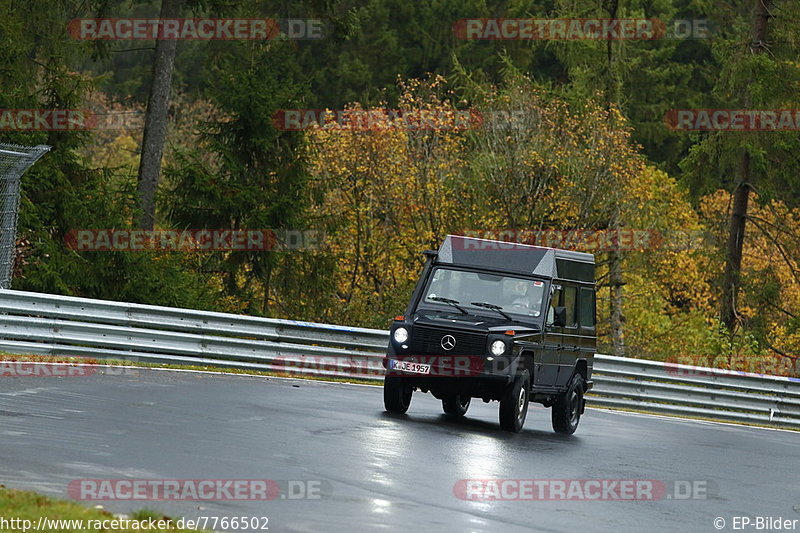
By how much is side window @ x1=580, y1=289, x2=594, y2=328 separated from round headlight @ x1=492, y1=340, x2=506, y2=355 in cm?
260

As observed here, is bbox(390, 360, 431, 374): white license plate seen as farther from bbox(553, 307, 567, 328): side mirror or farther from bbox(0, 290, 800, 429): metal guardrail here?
bbox(0, 290, 800, 429): metal guardrail

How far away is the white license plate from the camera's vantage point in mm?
15820

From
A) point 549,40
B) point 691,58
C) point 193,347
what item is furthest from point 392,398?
point 691,58

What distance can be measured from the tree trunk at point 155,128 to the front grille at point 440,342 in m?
15.3

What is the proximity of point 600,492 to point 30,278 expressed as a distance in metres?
13.3

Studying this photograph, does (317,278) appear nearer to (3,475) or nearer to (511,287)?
(511,287)

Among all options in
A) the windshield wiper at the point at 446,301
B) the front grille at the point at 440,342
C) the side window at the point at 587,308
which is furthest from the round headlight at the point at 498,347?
the side window at the point at 587,308

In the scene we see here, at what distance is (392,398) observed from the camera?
649 inches

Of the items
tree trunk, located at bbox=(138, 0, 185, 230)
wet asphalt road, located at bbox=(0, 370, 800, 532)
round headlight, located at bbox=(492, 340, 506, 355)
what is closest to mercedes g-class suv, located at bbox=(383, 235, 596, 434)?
round headlight, located at bbox=(492, 340, 506, 355)

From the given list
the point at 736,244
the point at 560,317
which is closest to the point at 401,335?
the point at 560,317

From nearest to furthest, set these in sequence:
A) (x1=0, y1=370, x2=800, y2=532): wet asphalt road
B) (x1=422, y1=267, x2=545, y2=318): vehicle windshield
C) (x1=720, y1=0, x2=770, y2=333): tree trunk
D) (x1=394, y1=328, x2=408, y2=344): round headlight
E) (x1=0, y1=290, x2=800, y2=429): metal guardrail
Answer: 1. (x1=0, y1=370, x2=800, y2=532): wet asphalt road
2. (x1=394, y1=328, x2=408, y2=344): round headlight
3. (x1=422, y1=267, x2=545, y2=318): vehicle windshield
4. (x1=0, y1=290, x2=800, y2=429): metal guardrail
5. (x1=720, y1=0, x2=770, y2=333): tree trunk

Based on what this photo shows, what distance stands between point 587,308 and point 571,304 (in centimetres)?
75

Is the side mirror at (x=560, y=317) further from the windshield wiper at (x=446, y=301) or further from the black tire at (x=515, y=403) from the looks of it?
the windshield wiper at (x=446, y=301)

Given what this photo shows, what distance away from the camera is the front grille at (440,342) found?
51.4 feet
